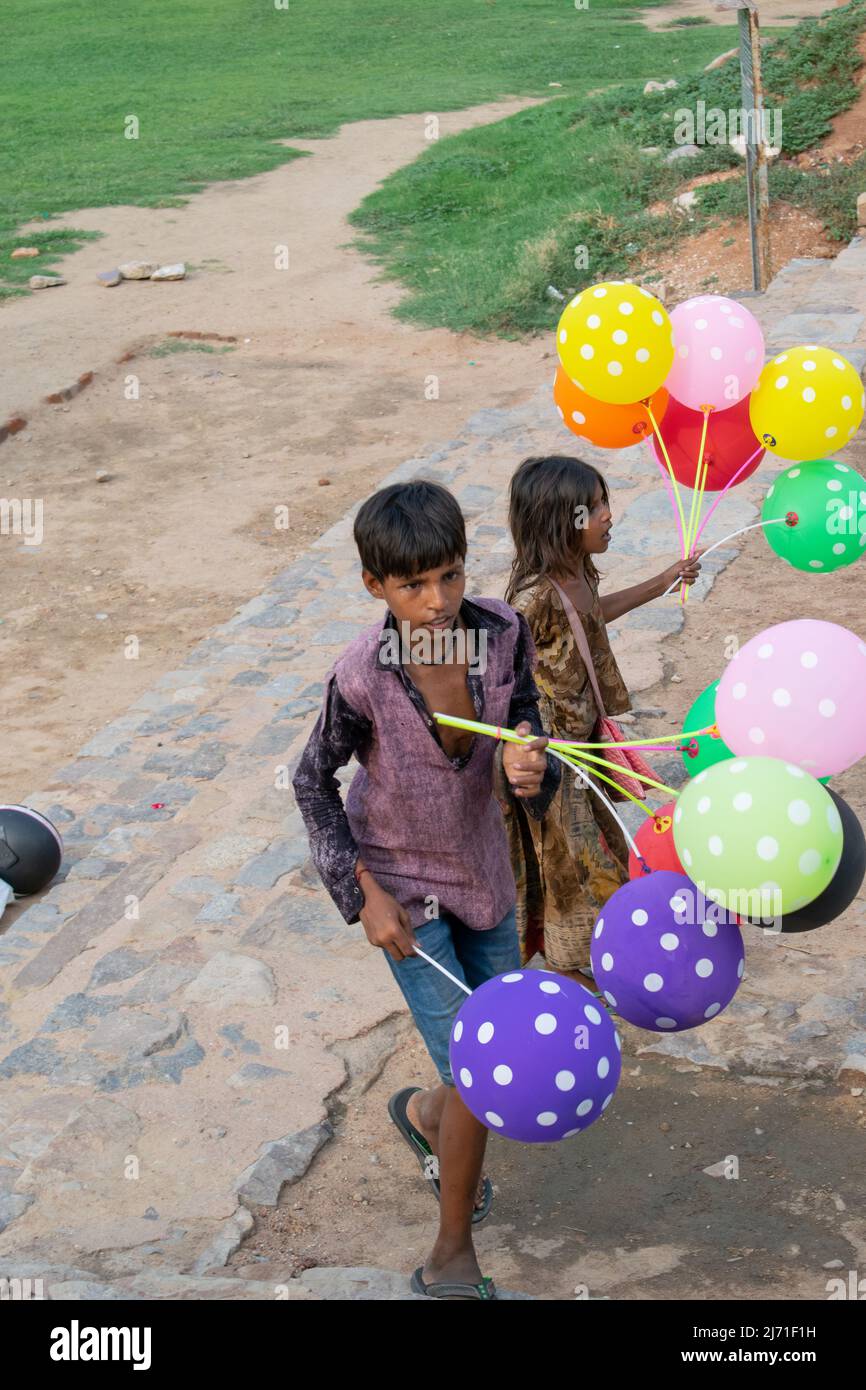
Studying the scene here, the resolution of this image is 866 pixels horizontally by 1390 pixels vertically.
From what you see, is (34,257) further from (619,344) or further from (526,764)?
(526,764)

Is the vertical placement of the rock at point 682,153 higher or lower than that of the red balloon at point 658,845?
lower

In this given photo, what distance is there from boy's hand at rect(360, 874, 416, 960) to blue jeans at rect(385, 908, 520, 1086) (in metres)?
0.10

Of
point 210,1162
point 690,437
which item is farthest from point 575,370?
point 210,1162

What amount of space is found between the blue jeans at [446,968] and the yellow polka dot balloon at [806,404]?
5.27 feet

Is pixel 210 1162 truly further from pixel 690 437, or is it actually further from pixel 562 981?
pixel 690 437

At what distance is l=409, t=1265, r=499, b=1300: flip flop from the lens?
291cm

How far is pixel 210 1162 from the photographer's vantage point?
350 cm

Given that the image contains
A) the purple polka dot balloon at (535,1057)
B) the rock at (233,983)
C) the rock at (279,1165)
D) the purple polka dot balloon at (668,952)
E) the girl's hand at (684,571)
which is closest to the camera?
the purple polka dot balloon at (535,1057)

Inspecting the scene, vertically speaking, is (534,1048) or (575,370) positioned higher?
(575,370)

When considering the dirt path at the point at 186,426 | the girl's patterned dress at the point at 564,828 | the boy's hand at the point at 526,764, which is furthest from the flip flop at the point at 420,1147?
the dirt path at the point at 186,426

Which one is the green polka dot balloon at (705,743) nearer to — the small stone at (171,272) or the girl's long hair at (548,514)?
the girl's long hair at (548,514)

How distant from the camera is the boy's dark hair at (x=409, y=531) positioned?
273cm

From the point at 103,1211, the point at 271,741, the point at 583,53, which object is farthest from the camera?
the point at 583,53

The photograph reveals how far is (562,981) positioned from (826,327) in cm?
700
